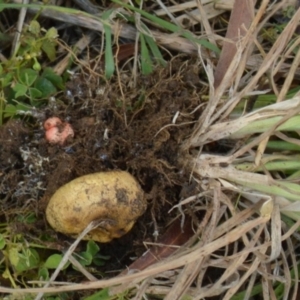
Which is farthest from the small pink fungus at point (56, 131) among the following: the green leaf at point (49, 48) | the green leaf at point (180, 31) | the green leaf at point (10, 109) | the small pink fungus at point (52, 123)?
the green leaf at point (180, 31)

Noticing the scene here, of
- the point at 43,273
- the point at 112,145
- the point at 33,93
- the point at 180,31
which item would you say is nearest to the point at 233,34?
the point at 180,31

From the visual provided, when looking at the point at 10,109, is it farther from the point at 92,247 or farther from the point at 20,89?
the point at 92,247

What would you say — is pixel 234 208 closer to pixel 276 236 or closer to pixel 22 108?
pixel 276 236

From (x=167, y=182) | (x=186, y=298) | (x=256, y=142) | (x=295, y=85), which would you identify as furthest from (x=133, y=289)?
(x=295, y=85)

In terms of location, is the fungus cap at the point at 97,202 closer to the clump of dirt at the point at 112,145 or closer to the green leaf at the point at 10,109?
the clump of dirt at the point at 112,145

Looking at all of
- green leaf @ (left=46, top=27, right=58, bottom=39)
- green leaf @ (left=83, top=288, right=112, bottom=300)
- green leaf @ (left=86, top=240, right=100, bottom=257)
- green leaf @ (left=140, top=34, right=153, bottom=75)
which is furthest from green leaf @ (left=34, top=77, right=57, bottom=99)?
green leaf @ (left=83, top=288, right=112, bottom=300)

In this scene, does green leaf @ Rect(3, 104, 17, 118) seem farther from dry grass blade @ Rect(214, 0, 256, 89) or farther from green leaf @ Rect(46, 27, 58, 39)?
dry grass blade @ Rect(214, 0, 256, 89)
